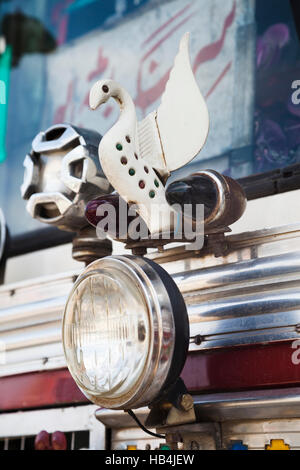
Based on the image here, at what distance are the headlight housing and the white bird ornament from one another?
0.41 feet

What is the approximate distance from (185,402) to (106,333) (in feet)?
0.70

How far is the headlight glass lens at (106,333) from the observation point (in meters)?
1.42

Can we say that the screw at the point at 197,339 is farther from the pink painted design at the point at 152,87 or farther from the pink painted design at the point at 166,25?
the pink painted design at the point at 166,25

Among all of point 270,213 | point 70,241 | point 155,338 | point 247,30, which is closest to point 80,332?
point 155,338

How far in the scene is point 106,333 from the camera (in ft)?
4.85

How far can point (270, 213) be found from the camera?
67.5 inches

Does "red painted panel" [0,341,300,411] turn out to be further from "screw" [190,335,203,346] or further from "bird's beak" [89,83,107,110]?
"bird's beak" [89,83,107,110]

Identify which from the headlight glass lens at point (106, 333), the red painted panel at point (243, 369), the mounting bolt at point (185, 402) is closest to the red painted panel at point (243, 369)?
the red painted panel at point (243, 369)

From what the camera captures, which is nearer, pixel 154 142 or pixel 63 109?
pixel 154 142

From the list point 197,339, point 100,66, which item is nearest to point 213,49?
point 100,66

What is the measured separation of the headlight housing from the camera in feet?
4.63

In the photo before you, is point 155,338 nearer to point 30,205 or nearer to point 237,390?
point 237,390

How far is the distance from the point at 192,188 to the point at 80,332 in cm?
40

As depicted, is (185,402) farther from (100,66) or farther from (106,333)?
(100,66)
